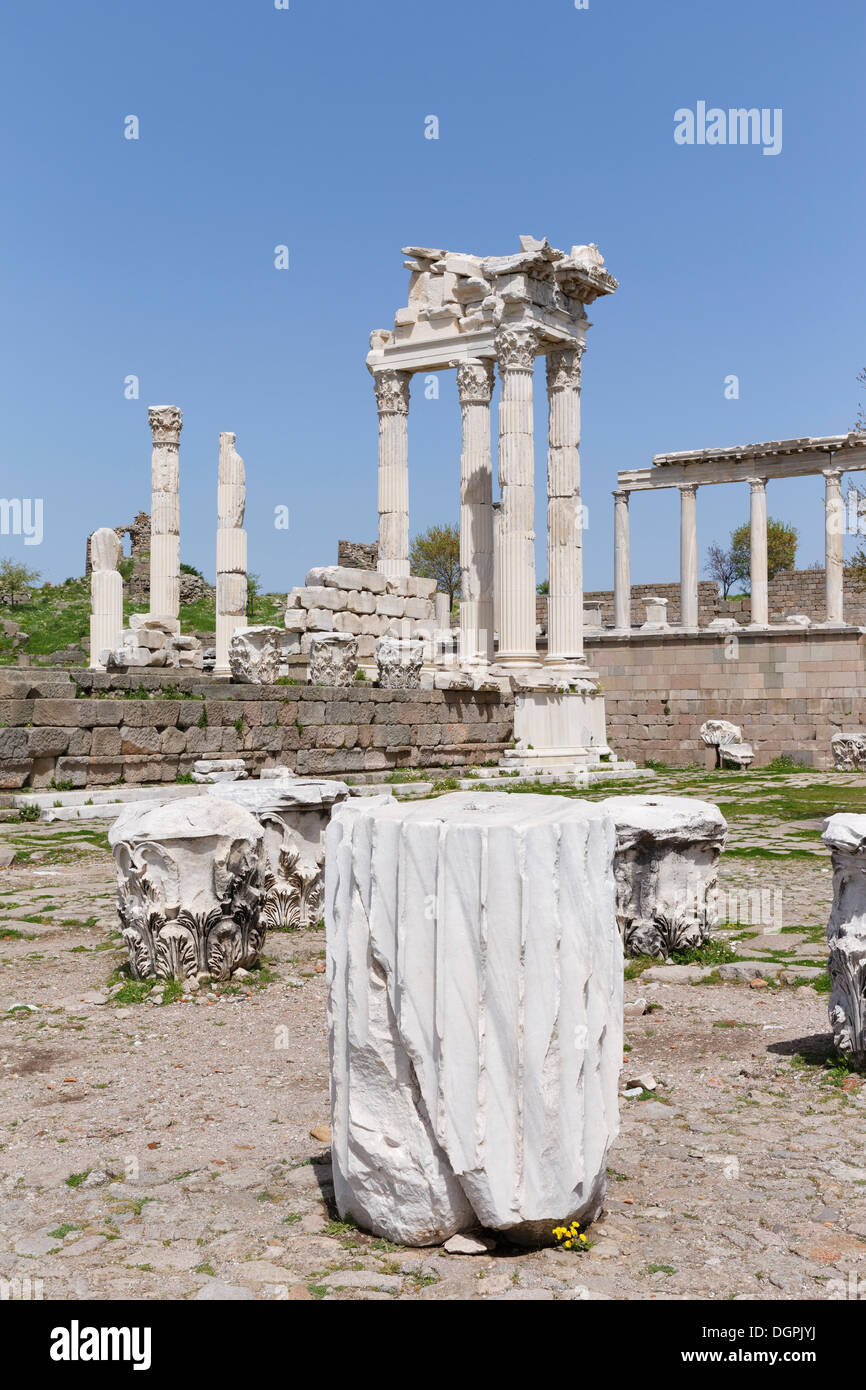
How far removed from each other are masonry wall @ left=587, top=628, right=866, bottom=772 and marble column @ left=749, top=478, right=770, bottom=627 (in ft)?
19.8

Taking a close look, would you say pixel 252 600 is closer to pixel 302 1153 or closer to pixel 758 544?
pixel 758 544

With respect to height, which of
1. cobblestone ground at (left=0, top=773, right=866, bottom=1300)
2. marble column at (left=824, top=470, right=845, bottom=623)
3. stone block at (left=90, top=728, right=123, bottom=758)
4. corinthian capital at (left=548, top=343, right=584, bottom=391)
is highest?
corinthian capital at (left=548, top=343, right=584, bottom=391)

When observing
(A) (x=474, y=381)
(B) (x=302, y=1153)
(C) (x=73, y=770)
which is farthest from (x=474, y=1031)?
(A) (x=474, y=381)

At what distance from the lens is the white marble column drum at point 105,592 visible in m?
22.4

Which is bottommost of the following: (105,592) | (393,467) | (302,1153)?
(302,1153)

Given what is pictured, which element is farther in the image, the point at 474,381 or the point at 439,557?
the point at 439,557

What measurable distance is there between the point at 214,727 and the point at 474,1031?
1217 centimetres

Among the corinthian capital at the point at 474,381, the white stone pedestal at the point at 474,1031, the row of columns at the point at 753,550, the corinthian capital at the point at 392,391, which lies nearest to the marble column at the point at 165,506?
the corinthian capital at the point at 392,391

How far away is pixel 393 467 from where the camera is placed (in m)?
24.4

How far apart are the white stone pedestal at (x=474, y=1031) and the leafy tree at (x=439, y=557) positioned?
56072 mm

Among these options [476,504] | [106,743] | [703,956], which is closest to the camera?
[703,956]

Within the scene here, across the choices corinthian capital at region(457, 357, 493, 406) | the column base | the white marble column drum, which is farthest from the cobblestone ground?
corinthian capital at region(457, 357, 493, 406)

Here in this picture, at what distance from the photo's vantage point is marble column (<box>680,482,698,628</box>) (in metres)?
34.3

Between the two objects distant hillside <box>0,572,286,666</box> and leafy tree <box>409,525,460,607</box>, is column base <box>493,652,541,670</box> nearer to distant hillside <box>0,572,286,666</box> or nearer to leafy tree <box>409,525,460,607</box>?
distant hillside <box>0,572,286,666</box>
